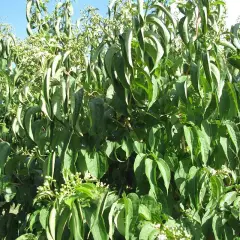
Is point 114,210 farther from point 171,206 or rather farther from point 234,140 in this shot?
point 234,140

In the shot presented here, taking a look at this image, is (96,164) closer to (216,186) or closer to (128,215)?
(128,215)

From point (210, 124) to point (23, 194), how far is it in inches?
38.6

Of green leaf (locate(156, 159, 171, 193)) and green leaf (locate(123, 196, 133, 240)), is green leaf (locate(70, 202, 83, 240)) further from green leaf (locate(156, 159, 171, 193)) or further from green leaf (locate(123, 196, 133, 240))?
green leaf (locate(156, 159, 171, 193))

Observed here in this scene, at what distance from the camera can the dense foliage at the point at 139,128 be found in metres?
1.54

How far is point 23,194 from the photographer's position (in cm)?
219

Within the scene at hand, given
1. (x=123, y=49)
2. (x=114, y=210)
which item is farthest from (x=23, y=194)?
(x=123, y=49)

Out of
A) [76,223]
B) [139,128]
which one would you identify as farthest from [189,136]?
[76,223]

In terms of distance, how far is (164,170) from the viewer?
1.65 meters

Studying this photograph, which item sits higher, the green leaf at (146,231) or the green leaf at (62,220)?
the green leaf at (62,220)

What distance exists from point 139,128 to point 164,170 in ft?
0.96

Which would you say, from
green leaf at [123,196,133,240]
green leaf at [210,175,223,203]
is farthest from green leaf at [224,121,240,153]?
green leaf at [123,196,133,240]

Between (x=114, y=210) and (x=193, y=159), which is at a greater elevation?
(x=193, y=159)

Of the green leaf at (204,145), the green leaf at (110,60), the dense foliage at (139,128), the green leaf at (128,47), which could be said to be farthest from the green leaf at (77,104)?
the green leaf at (204,145)

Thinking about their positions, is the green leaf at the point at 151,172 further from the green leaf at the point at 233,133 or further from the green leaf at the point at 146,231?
the green leaf at the point at 233,133
